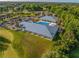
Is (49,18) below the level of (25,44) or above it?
above

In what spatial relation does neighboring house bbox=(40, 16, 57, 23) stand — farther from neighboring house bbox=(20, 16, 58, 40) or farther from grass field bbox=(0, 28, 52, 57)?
grass field bbox=(0, 28, 52, 57)

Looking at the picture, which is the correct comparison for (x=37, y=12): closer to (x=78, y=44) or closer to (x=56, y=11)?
(x=56, y=11)

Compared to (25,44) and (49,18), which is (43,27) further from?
(25,44)

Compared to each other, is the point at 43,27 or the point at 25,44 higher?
the point at 43,27

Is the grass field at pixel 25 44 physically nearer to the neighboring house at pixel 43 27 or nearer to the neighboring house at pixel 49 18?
the neighboring house at pixel 43 27

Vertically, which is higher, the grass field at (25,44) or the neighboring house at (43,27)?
the neighboring house at (43,27)

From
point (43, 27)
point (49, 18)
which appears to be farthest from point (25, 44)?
point (49, 18)

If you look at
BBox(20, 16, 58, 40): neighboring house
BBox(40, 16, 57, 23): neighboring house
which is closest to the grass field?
BBox(20, 16, 58, 40): neighboring house

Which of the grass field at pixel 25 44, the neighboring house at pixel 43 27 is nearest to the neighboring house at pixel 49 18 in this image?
the neighboring house at pixel 43 27

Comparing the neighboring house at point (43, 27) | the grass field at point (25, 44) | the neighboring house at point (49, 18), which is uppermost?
the neighboring house at point (49, 18)
